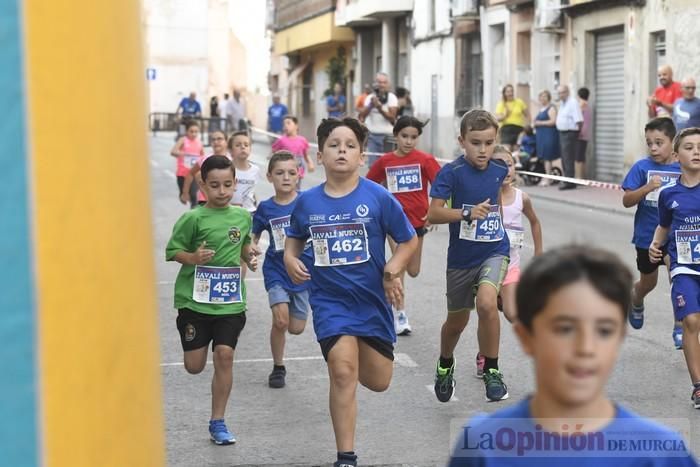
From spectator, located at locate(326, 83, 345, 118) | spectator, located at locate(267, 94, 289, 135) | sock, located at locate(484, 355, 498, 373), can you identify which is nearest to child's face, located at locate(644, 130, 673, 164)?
sock, located at locate(484, 355, 498, 373)

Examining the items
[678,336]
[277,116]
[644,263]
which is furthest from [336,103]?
[678,336]

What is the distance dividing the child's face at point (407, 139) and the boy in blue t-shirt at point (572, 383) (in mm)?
8106

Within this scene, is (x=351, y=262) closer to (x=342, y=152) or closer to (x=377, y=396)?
(x=342, y=152)

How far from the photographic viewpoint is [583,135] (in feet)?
88.7

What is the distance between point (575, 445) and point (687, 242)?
5.45m

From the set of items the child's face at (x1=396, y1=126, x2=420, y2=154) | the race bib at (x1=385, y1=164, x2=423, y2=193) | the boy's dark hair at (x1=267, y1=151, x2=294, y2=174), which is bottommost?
the race bib at (x1=385, y1=164, x2=423, y2=193)

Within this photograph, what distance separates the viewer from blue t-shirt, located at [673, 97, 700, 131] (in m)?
20.5

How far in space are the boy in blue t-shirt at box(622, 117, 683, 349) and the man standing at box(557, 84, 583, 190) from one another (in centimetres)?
1657

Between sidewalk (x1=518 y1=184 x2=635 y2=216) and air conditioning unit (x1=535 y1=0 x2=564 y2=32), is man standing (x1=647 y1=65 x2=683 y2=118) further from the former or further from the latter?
air conditioning unit (x1=535 y1=0 x2=564 y2=32)

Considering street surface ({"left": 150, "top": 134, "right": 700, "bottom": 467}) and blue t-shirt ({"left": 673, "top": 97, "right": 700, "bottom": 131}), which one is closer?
street surface ({"left": 150, "top": 134, "right": 700, "bottom": 467})

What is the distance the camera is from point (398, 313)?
10922mm

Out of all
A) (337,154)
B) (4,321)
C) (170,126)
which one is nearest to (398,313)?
(337,154)

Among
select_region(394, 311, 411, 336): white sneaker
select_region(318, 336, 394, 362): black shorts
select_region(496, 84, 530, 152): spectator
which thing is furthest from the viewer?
select_region(496, 84, 530, 152): spectator

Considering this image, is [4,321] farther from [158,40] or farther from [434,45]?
[158,40]
